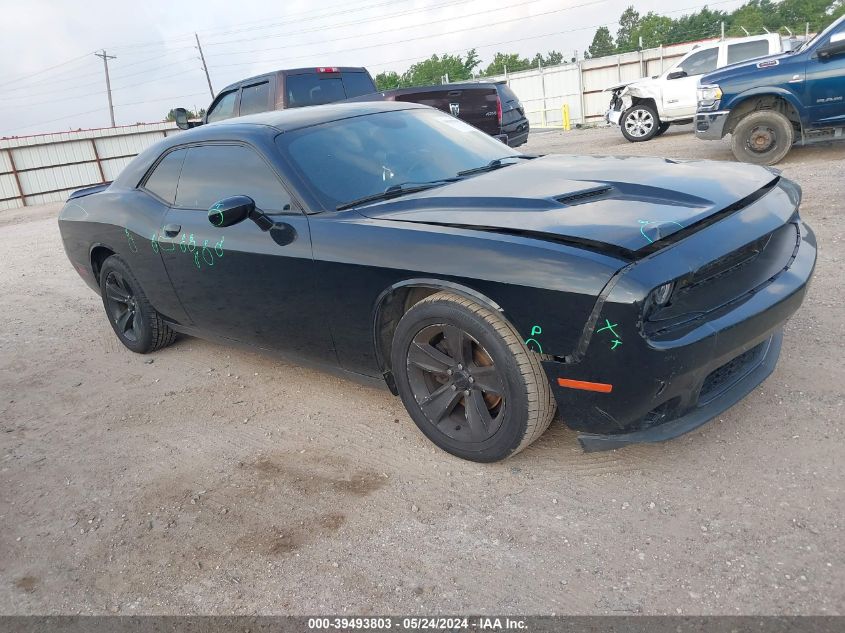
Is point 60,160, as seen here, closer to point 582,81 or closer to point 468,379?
point 582,81

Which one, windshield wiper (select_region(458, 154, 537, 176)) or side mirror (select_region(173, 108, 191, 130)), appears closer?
windshield wiper (select_region(458, 154, 537, 176))

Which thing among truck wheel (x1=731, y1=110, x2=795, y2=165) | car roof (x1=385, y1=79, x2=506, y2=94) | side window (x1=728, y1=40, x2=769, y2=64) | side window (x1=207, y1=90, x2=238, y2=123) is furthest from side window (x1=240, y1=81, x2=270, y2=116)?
side window (x1=728, y1=40, x2=769, y2=64)

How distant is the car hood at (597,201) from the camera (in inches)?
94.0

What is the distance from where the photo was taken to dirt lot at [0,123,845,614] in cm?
213

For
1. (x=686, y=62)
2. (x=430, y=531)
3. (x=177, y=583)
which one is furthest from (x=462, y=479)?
(x=686, y=62)

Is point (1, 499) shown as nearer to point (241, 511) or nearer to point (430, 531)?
point (241, 511)

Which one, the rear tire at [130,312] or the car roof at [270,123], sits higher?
the car roof at [270,123]

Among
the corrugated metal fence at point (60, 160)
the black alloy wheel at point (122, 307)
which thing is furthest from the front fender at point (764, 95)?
the corrugated metal fence at point (60, 160)

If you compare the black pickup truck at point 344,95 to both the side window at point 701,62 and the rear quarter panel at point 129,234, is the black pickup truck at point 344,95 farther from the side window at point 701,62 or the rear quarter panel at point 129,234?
the side window at point 701,62

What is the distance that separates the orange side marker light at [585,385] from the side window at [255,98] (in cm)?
802

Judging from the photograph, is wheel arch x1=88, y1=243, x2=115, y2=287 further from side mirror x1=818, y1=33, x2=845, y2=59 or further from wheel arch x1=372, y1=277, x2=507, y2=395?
side mirror x1=818, y1=33, x2=845, y2=59

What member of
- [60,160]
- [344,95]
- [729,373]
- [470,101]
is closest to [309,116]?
[729,373]

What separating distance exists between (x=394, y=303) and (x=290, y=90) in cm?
725

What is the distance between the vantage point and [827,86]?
776 cm
